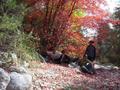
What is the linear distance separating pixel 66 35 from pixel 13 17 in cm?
441

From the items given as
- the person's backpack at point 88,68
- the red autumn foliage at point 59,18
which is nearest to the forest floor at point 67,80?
the person's backpack at point 88,68

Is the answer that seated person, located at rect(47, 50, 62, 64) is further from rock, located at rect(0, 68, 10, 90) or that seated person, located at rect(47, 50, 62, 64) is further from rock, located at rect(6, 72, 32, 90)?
rock, located at rect(0, 68, 10, 90)

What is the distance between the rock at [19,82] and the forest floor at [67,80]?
1.73 ft

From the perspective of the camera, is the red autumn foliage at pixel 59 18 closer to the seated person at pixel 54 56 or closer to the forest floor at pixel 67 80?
the seated person at pixel 54 56

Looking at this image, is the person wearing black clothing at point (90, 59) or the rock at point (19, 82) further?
the person wearing black clothing at point (90, 59)

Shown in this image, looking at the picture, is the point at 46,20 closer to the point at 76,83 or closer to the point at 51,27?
the point at 51,27

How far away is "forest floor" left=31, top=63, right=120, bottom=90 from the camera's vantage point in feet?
36.3

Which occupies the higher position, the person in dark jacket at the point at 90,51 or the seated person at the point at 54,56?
the person in dark jacket at the point at 90,51

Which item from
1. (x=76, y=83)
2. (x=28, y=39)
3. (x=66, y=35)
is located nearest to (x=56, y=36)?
(x=66, y=35)

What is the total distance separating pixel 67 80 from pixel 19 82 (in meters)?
2.62

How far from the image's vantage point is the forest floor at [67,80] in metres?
11.1

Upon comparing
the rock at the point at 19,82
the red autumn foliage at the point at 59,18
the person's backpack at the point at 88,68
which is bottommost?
the person's backpack at the point at 88,68

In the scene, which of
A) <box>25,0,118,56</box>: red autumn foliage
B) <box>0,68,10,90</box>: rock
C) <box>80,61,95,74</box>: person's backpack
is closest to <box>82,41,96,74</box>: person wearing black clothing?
<box>80,61,95,74</box>: person's backpack

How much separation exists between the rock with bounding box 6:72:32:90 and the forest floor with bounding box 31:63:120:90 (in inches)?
20.8
